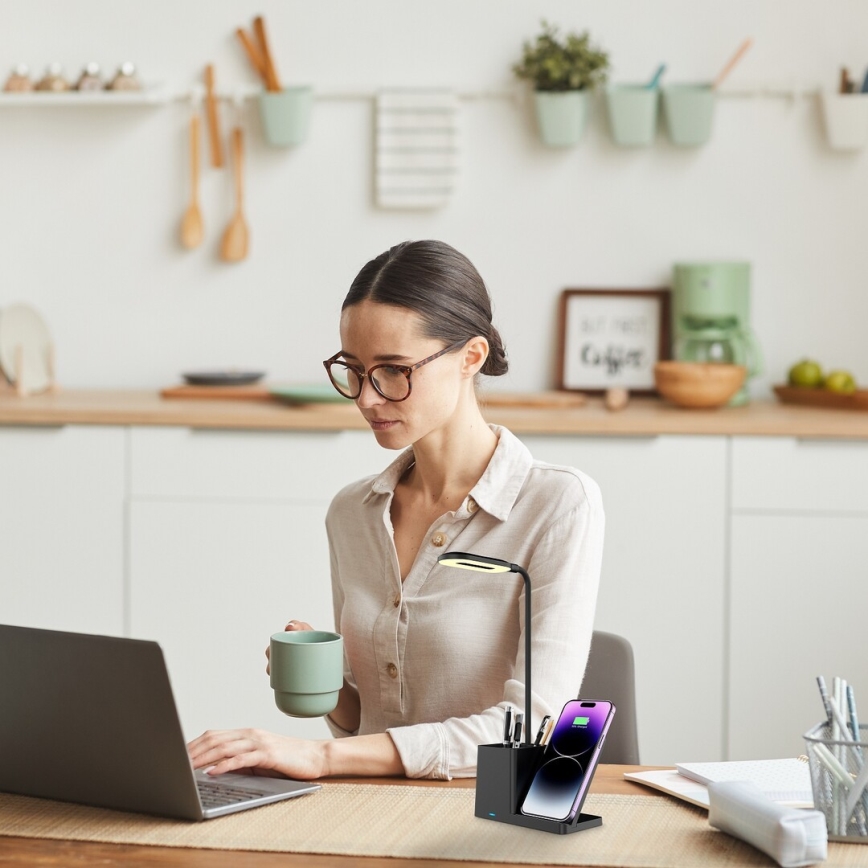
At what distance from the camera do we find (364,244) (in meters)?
3.55

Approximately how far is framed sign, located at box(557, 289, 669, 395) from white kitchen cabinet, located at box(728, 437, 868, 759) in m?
0.59

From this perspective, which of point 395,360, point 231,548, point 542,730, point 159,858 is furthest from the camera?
point 231,548

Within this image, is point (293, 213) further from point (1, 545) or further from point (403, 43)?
point (1, 545)

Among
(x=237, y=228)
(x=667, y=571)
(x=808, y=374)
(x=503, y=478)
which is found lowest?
(x=667, y=571)

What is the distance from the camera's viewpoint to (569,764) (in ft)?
4.15

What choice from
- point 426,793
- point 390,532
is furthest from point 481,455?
point 426,793

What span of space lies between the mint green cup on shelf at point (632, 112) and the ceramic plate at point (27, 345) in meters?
1.66

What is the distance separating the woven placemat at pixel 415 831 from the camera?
46.8 inches

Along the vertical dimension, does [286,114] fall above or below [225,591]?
above

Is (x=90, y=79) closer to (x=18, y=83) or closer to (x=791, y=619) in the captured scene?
(x=18, y=83)

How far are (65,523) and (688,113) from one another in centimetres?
190

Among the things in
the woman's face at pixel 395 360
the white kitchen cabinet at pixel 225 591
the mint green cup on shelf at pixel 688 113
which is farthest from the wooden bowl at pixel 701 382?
the woman's face at pixel 395 360

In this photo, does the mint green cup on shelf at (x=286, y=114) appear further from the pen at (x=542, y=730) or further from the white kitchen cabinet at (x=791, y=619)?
the pen at (x=542, y=730)

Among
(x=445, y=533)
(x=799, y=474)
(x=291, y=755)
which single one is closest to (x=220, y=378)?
(x=799, y=474)
